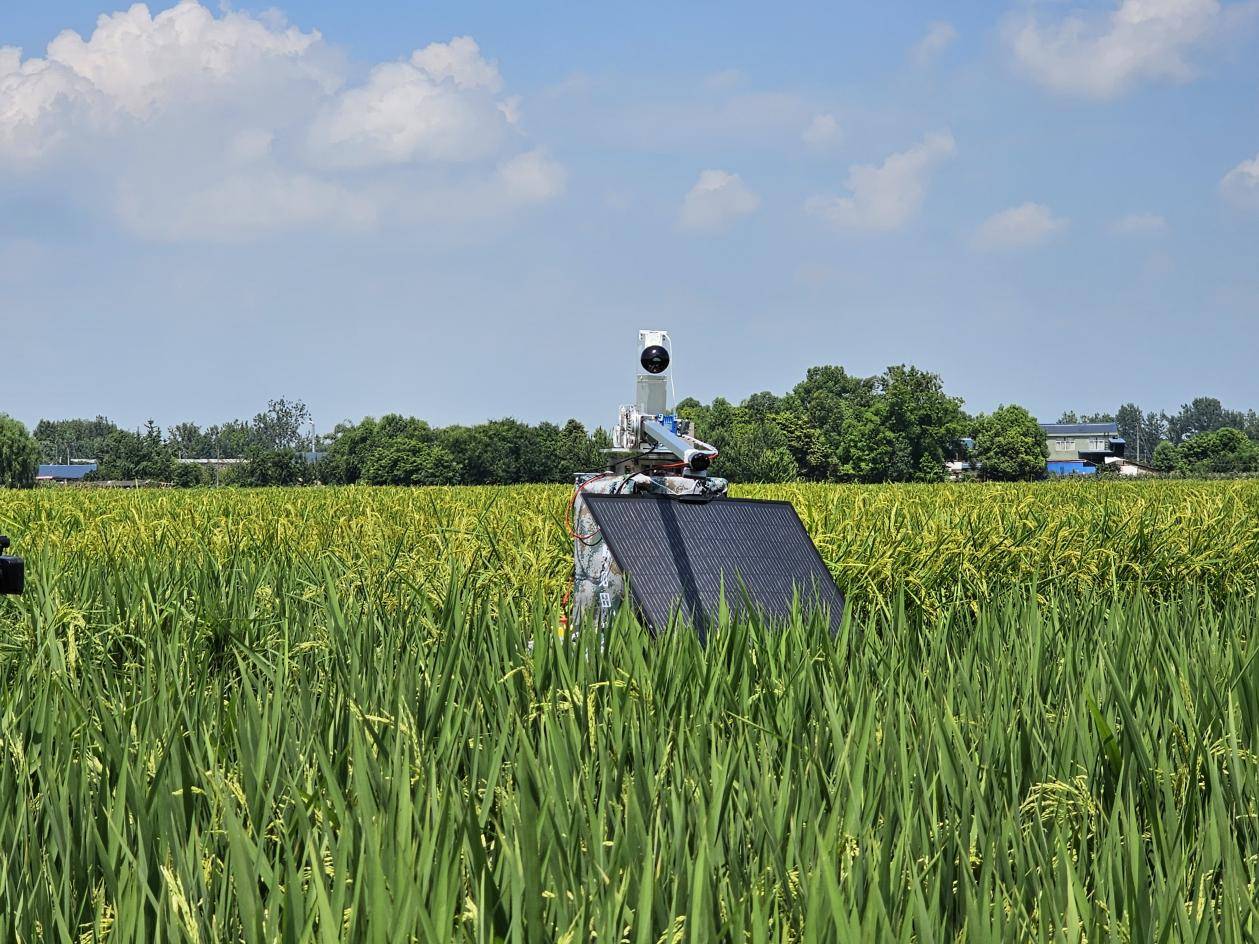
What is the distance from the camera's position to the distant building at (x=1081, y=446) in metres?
137

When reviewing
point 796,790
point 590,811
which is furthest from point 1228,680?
point 590,811

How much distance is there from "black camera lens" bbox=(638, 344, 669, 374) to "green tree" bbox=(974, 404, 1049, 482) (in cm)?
9641

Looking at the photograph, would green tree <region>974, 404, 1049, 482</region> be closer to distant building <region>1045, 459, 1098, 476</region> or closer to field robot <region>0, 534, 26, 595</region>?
distant building <region>1045, 459, 1098, 476</region>

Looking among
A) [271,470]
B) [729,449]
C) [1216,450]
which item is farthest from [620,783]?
[1216,450]

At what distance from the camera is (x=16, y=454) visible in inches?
3243

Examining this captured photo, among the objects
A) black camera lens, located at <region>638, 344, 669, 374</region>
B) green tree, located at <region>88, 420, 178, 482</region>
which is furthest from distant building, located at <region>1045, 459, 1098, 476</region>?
black camera lens, located at <region>638, 344, 669, 374</region>

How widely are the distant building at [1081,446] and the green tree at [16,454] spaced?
4255 inches

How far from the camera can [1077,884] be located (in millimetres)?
1846

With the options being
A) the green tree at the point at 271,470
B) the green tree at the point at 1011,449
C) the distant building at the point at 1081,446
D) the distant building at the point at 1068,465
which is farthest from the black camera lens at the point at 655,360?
the distant building at the point at 1068,465

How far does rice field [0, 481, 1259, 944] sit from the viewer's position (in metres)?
1.78

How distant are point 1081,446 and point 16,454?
12475 centimetres

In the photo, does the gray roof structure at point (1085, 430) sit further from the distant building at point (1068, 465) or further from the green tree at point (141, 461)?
the green tree at point (141, 461)

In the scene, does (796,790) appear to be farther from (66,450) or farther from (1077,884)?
(66,450)

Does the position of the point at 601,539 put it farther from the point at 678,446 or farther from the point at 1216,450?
the point at 1216,450
